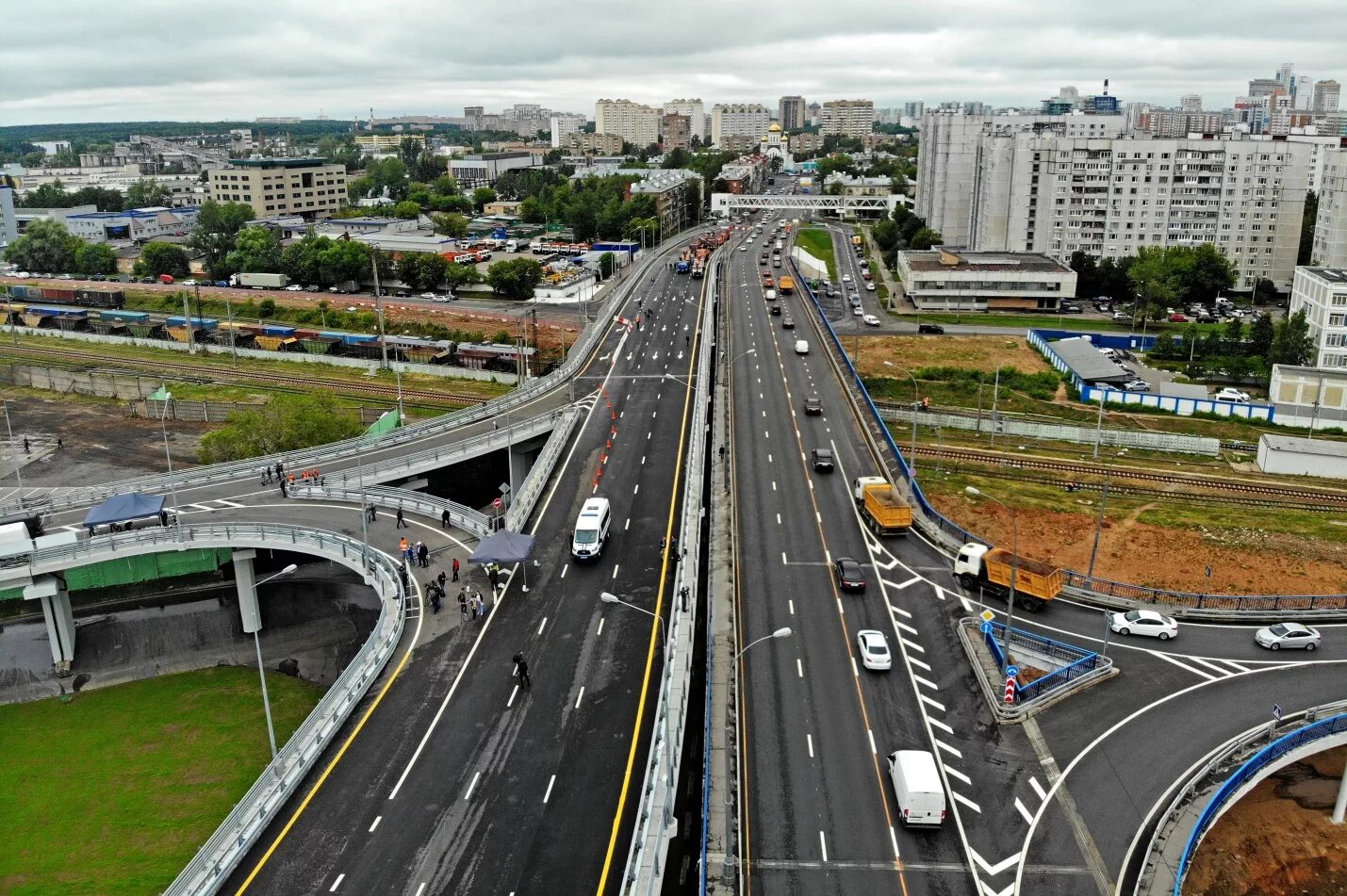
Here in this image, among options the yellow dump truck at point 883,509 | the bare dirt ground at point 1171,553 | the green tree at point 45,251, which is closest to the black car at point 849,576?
the yellow dump truck at point 883,509

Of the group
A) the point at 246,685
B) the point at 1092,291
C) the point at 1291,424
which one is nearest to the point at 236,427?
the point at 246,685

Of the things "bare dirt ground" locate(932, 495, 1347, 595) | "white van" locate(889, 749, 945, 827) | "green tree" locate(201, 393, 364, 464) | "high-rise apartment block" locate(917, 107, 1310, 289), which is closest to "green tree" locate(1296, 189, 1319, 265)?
"high-rise apartment block" locate(917, 107, 1310, 289)

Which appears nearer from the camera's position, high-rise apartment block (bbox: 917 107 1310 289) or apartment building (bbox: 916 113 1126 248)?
high-rise apartment block (bbox: 917 107 1310 289)

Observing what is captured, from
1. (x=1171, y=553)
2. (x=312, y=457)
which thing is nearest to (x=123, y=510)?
(x=312, y=457)

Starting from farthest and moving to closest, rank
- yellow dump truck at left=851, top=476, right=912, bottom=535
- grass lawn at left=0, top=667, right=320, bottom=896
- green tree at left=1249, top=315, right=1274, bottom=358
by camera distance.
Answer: green tree at left=1249, top=315, right=1274, bottom=358, yellow dump truck at left=851, top=476, right=912, bottom=535, grass lawn at left=0, top=667, right=320, bottom=896

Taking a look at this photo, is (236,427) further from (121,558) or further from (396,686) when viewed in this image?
(396,686)

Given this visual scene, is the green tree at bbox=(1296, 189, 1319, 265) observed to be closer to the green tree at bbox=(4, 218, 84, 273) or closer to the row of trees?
the row of trees
